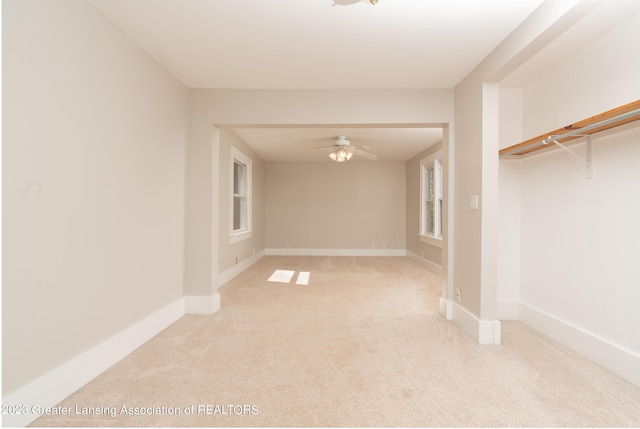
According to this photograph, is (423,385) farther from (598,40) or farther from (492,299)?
(598,40)

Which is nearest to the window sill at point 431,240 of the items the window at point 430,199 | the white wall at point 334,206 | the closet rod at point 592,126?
the window at point 430,199

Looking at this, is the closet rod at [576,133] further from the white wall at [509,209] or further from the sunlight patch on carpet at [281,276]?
the sunlight patch on carpet at [281,276]

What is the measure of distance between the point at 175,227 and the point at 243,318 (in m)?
1.10

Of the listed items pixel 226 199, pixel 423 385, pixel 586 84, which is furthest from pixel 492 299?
pixel 226 199

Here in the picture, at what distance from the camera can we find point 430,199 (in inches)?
268

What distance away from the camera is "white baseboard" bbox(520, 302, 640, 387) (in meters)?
2.13

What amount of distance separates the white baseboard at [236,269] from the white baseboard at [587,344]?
12.1 ft

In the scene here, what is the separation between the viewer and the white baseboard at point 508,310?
3.35m

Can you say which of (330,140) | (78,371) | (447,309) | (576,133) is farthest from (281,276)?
(576,133)

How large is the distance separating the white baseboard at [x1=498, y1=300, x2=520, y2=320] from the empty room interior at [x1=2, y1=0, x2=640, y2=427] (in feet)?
0.07

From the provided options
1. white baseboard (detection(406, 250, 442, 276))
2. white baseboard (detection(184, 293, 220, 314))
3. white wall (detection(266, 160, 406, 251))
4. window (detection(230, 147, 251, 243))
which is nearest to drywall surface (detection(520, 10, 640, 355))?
white baseboard (detection(406, 250, 442, 276))

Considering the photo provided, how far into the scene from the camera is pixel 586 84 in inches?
99.8

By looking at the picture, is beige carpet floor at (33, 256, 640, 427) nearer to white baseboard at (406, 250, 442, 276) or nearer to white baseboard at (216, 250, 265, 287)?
white baseboard at (216, 250, 265, 287)

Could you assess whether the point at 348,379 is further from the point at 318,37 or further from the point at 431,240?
the point at 431,240
